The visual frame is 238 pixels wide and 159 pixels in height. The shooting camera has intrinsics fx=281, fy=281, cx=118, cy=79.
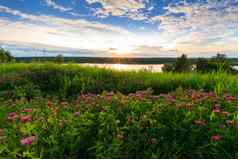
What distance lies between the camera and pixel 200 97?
412 centimetres

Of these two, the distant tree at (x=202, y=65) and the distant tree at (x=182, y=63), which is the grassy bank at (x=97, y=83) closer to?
the distant tree at (x=202, y=65)

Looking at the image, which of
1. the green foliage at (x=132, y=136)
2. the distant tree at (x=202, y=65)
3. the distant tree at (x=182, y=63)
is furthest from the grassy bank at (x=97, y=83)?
the distant tree at (x=182, y=63)

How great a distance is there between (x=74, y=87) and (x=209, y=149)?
16.3 ft

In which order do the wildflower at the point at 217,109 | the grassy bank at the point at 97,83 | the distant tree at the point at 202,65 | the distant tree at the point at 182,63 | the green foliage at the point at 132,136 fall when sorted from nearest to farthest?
the green foliage at the point at 132,136 → the wildflower at the point at 217,109 → the grassy bank at the point at 97,83 → the distant tree at the point at 202,65 → the distant tree at the point at 182,63

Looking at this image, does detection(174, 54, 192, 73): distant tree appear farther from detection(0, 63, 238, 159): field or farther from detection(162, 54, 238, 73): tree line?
detection(0, 63, 238, 159): field

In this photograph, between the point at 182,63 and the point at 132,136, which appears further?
the point at 182,63

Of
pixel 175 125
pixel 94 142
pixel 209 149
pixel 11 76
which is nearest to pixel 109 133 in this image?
pixel 94 142

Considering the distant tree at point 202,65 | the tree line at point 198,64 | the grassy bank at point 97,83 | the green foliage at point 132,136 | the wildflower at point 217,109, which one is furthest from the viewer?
the distant tree at point 202,65

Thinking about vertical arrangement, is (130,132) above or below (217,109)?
below

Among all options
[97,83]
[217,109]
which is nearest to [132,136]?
[217,109]

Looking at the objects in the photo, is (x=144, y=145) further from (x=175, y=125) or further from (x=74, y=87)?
(x=74, y=87)

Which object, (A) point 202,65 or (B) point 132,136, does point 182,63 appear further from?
(B) point 132,136

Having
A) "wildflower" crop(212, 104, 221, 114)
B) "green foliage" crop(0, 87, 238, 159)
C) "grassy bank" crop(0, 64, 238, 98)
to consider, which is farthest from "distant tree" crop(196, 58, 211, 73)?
"green foliage" crop(0, 87, 238, 159)

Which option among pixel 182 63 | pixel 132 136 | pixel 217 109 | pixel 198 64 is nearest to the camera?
pixel 132 136
